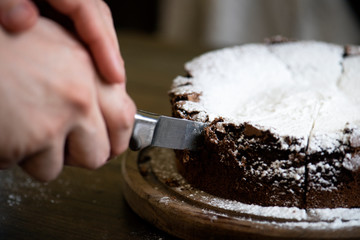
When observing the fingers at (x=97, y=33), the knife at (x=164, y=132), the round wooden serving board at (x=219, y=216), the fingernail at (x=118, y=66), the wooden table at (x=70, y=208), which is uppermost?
the fingers at (x=97, y=33)

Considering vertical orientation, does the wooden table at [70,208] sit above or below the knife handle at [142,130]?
below

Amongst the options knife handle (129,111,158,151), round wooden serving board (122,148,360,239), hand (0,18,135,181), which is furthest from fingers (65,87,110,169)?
round wooden serving board (122,148,360,239)

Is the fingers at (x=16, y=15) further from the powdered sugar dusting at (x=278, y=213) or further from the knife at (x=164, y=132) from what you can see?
the powdered sugar dusting at (x=278, y=213)

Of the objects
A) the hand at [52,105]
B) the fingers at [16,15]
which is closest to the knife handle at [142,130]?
the hand at [52,105]

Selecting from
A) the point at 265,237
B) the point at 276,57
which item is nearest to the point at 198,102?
the point at 265,237

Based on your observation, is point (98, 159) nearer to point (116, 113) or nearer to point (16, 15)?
point (116, 113)

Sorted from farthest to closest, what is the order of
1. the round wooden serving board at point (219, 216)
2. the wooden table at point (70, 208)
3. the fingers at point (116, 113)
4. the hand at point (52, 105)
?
the wooden table at point (70, 208) → the round wooden serving board at point (219, 216) → the fingers at point (116, 113) → the hand at point (52, 105)
